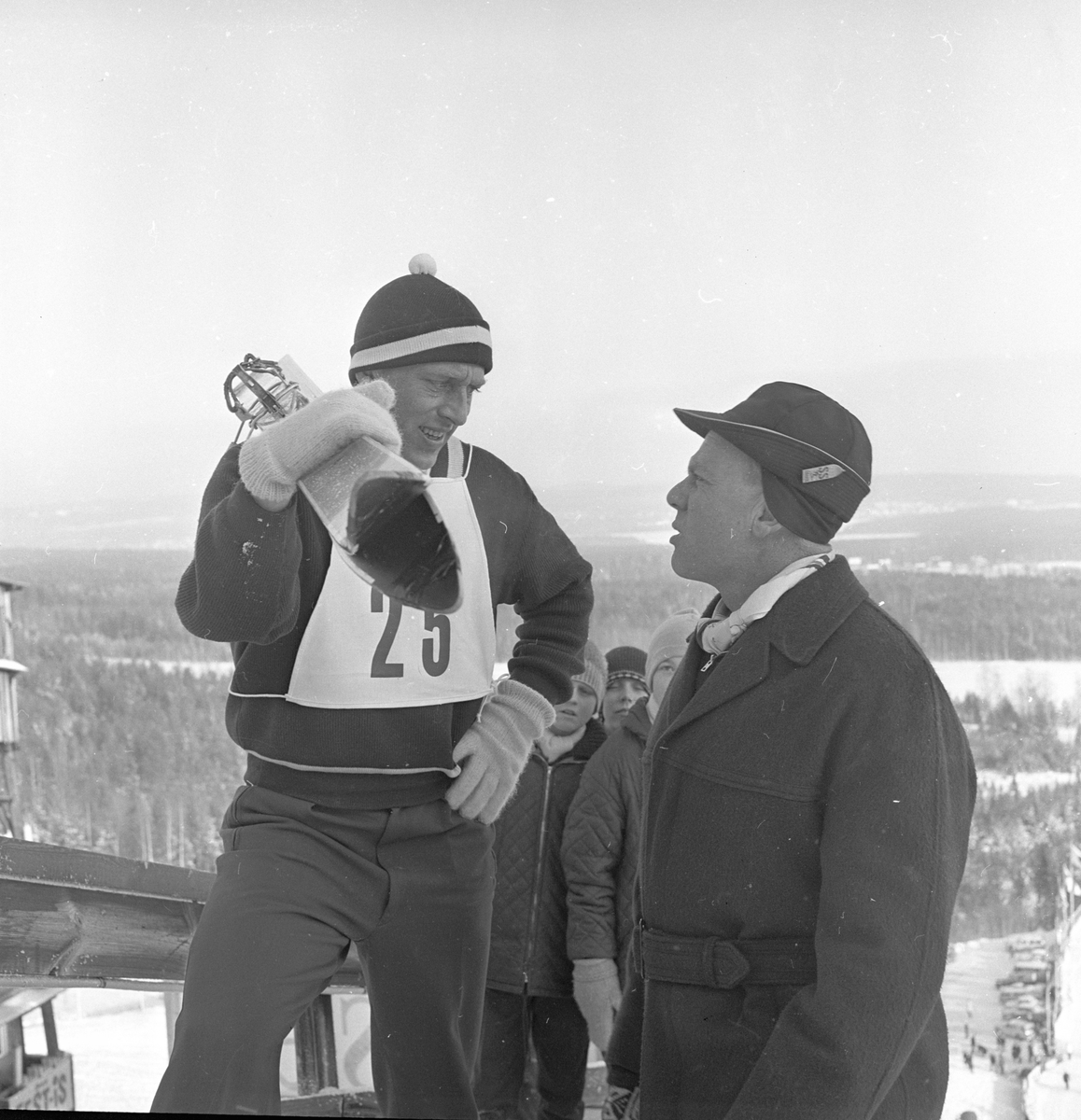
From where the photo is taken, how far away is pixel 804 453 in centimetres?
81

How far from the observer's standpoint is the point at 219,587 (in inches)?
34.8

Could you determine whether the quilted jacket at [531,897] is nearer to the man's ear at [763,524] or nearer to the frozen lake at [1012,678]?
the frozen lake at [1012,678]

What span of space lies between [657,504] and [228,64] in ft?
2.68

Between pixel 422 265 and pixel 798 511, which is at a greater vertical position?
pixel 422 265

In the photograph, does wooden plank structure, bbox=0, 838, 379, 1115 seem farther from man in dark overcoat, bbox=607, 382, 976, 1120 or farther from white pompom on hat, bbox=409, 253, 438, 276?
white pompom on hat, bbox=409, 253, 438, 276

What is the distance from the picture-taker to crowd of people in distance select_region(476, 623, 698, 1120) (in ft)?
4.47

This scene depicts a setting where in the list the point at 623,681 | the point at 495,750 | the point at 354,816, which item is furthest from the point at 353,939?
the point at 623,681

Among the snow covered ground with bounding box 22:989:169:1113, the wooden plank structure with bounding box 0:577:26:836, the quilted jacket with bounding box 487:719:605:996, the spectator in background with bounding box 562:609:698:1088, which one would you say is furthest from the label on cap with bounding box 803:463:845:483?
the wooden plank structure with bounding box 0:577:26:836

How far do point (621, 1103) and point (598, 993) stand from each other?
0.47m

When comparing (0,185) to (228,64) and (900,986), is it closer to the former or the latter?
(228,64)

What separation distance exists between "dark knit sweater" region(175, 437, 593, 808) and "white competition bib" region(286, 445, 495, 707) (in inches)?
0.5

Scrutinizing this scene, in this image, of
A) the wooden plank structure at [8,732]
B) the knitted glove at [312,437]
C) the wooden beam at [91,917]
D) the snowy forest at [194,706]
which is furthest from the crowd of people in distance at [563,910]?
the wooden plank structure at [8,732]

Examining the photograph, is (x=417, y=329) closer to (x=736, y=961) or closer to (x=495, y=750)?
(x=495, y=750)

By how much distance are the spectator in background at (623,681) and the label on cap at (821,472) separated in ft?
2.98
